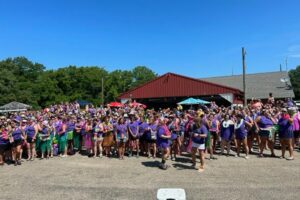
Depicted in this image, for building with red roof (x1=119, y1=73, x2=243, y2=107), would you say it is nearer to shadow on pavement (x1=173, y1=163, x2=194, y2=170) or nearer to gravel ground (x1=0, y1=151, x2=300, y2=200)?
gravel ground (x1=0, y1=151, x2=300, y2=200)

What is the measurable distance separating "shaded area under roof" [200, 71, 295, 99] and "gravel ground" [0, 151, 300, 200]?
22186 mm

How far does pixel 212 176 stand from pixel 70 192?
3.89 meters

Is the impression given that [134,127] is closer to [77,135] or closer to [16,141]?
[77,135]

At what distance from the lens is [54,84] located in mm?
64000

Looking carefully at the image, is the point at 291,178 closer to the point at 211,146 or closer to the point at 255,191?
the point at 255,191

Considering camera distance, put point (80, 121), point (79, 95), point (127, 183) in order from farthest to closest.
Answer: point (79, 95) → point (80, 121) → point (127, 183)

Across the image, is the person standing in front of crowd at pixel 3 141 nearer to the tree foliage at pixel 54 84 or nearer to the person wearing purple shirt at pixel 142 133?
the person wearing purple shirt at pixel 142 133

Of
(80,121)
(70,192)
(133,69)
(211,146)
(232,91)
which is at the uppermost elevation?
(133,69)

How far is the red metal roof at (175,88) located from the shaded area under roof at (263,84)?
196 inches

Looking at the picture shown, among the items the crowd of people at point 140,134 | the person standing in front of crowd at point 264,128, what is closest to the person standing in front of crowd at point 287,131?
the crowd of people at point 140,134

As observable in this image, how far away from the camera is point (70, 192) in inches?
288

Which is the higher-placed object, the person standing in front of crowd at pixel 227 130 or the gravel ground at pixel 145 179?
the person standing in front of crowd at pixel 227 130

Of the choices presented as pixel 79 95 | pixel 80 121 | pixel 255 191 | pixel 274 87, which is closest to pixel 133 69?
pixel 79 95

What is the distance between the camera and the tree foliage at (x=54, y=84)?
54.8 meters
